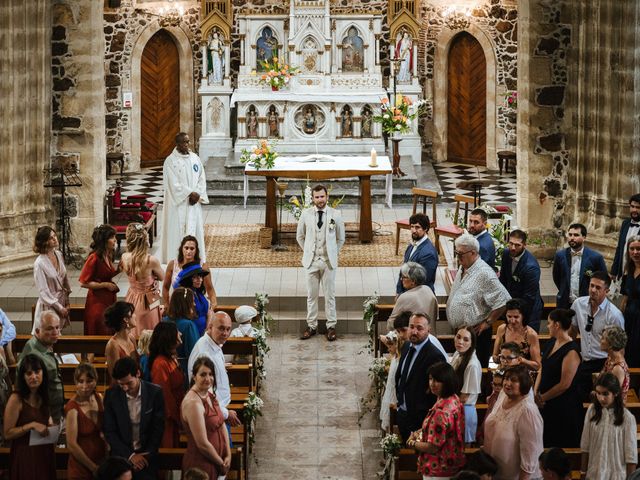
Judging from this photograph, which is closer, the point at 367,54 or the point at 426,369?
the point at 426,369

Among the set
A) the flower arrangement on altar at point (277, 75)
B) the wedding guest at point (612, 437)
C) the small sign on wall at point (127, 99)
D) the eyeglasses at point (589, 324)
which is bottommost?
the wedding guest at point (612, 437)

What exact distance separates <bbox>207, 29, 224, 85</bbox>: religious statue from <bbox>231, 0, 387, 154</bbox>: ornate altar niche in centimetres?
34

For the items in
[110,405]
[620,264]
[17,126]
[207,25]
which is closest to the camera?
[110,405]

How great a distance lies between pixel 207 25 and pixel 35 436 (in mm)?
13166

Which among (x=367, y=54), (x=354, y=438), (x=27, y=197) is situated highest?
(x=367, y=54)

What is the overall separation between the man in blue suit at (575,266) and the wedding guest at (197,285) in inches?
114

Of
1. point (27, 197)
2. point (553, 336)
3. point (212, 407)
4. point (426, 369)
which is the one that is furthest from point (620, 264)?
point (27, 197)

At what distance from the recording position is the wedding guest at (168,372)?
28.4 feet

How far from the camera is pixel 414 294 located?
33.2ft

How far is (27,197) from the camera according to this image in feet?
47.8

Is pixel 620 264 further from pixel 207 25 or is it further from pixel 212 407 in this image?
pixel 207 25

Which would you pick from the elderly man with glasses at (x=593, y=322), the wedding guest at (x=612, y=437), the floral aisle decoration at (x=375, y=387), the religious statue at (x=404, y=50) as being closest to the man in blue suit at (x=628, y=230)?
the elderly man with glasses at (x=593, y=322)

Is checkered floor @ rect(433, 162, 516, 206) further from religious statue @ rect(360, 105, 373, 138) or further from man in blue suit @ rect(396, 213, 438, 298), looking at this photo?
man in blue suit @ rect(396, 213, 438, 298)

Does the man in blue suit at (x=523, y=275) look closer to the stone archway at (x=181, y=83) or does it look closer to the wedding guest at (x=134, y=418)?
the wedding guest at (x=134, y=418)
